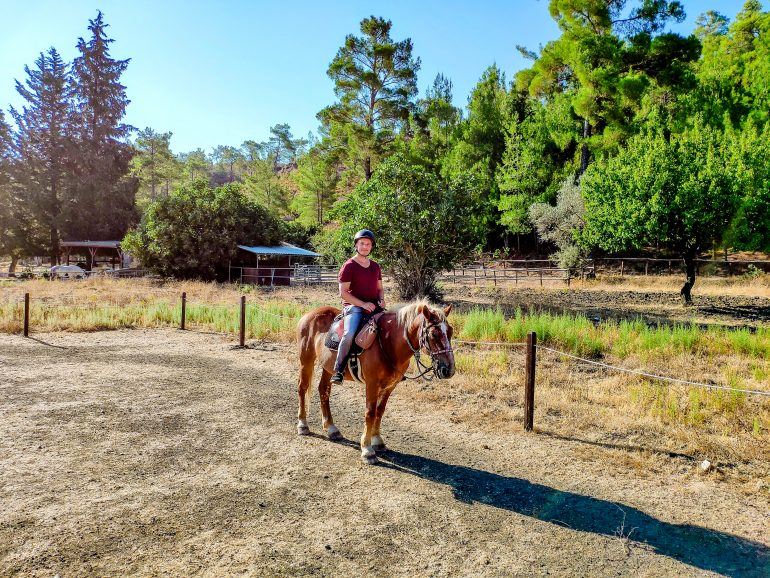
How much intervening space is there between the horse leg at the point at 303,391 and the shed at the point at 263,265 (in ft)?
79.6

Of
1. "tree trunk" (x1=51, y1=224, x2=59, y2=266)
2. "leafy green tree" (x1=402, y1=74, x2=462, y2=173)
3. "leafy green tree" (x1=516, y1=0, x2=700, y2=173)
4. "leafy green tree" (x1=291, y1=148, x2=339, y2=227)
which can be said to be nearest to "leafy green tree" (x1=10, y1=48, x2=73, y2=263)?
"tree trunk" (x1=51, y1=224, x2=59, y2=266)

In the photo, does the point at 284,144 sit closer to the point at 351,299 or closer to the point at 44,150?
the point at 44,150

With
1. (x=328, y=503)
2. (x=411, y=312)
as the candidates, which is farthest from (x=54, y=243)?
(x=328, y=503)

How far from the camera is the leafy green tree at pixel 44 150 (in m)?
41.4

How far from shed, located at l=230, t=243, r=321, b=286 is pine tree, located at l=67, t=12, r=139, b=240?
1905 cm

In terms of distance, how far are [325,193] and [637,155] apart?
3582cm

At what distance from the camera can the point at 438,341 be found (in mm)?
4719

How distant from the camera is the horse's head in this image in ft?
15.2

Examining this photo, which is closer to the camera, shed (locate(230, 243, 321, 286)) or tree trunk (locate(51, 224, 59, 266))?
shed (locate(230, 243, 321, 286))

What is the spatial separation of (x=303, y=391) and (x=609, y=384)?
17.3 feet

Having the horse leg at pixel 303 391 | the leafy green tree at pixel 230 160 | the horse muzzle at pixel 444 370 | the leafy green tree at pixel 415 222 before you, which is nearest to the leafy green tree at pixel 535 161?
the leafy green tree at pixel 415 222

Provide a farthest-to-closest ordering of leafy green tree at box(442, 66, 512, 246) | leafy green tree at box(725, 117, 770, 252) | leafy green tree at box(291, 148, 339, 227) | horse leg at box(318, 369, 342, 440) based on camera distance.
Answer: leafy green tree at box(291, 148, 339, 227)
leafy green tree at box(442, 66, 512, 246)
leafy green tree at box(725, 117, 770, 252)
horse leg at box(318, 369, 342, 440)

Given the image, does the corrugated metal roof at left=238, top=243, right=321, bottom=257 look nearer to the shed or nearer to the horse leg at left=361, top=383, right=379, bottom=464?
the shed

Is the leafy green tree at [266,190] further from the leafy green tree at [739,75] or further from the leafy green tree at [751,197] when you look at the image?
the leafy green tree at [751,197]
